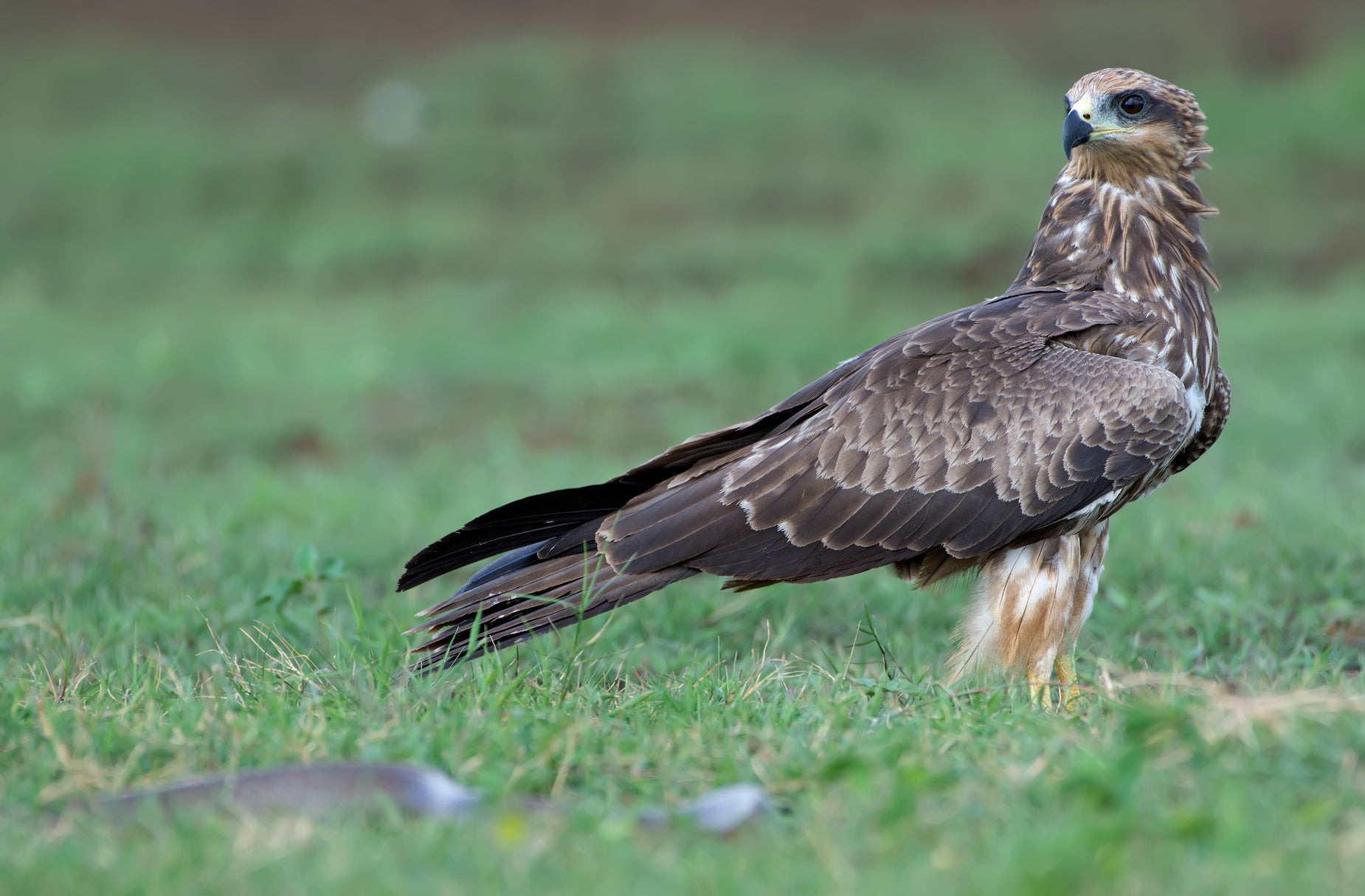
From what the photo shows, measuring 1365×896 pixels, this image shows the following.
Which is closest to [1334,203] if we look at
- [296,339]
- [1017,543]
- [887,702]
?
[296,339]

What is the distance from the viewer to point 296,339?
1147 cm

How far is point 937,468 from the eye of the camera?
4.18 meters

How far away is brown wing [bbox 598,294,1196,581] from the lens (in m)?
4.09

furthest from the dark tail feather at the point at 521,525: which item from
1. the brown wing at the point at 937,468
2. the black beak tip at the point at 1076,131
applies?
the black beak tip at the point at 1076,131

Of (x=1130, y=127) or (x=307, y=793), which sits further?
(x=1130, y=127)

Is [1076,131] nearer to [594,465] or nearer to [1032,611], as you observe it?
[1032,611]

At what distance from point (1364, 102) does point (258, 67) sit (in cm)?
1373

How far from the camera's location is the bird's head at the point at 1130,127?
Result: 4.65m

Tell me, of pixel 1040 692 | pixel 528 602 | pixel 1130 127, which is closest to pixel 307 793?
pixel 528 602

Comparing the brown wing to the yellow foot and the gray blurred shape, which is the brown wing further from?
the gray blurred shape

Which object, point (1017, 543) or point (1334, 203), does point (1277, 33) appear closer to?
point (1334, 203)

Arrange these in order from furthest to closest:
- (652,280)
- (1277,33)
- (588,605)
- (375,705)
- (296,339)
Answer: (1277,33), (652,280), (296,339), (588,605), (375,705)

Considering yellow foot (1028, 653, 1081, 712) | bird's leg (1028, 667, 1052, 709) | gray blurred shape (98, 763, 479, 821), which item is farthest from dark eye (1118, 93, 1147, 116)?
gray blurred shape (98, 763, 479, 821)

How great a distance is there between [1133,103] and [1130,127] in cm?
8
